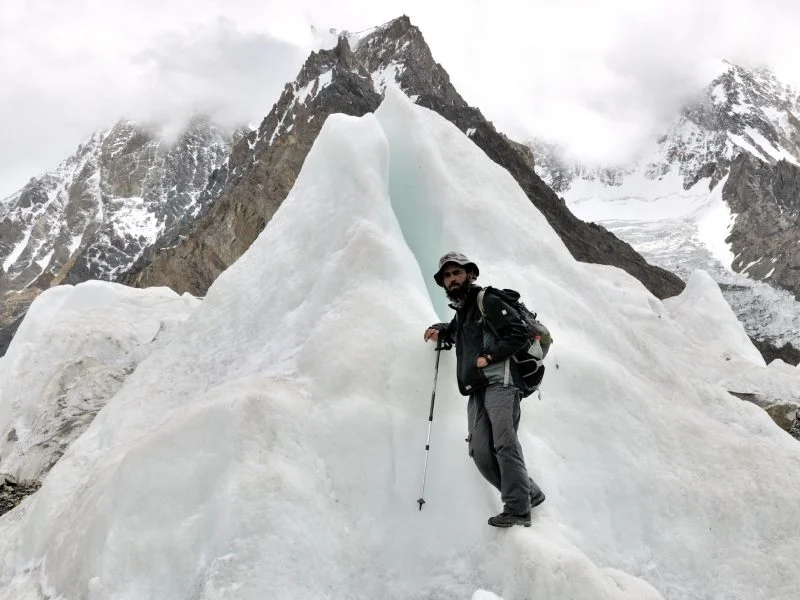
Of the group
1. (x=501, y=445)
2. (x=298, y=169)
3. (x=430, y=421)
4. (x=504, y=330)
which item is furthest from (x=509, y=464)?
Result: (x=298, y=169)

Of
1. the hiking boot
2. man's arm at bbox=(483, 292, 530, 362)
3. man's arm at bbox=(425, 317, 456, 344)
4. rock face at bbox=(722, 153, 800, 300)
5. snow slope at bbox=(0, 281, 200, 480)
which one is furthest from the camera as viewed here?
rock face at bbox=(722, 153, 800, 300)

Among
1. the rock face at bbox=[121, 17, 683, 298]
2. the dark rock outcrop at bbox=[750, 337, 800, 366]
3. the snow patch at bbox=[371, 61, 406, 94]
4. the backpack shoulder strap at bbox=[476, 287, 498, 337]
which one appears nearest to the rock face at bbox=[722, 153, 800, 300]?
the dark rock outcrop at bbox=[750, 337, 800, 366]

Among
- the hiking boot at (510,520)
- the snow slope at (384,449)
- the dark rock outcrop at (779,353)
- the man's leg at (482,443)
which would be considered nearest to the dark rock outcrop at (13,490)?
the snow slope at (384,449)

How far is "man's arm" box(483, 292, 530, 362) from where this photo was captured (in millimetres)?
4621

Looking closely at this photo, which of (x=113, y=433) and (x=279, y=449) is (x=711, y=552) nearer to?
(x=279, y=449)

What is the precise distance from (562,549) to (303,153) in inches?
2446

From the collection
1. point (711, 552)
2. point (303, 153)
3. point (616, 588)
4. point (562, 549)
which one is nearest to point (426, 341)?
point (562, 549)

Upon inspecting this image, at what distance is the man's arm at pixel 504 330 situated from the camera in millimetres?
4621

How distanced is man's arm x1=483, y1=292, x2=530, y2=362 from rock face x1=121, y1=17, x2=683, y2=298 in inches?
2207

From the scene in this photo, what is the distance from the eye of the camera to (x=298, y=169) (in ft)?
201

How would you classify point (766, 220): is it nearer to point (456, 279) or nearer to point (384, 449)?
point (456, 279)

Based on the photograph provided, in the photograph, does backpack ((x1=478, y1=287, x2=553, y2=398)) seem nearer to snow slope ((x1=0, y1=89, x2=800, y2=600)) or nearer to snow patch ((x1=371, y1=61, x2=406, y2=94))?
snow slope ((x1=0, y1=89, x2=800, y2=600))

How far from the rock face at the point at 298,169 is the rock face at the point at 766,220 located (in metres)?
34.6

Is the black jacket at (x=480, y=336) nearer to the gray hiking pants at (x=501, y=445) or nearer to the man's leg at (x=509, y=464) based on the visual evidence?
the gray hiking pants at (x=501, y=445)
